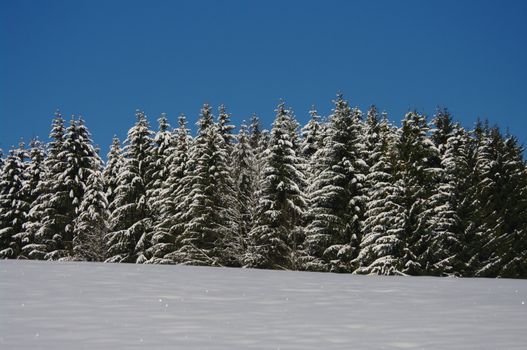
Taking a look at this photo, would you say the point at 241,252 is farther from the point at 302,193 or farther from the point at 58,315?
the point at 58,315

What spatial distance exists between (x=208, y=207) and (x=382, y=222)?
1211cm

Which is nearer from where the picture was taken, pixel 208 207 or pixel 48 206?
pixel 208 207

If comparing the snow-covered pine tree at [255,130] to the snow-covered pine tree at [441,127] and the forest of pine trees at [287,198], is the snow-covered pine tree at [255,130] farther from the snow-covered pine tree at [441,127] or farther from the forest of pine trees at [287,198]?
the snow-covered pine tree at [441,127]

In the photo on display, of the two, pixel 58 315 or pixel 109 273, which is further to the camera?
pixel 109 273

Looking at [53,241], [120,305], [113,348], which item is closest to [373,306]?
[120,305]

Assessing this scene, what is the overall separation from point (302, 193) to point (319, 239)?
13.7 feet

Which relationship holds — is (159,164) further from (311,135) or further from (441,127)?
(441,127)

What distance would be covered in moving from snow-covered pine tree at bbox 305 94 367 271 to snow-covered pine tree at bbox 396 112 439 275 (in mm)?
2722

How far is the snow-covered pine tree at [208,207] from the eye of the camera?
37.6 metres

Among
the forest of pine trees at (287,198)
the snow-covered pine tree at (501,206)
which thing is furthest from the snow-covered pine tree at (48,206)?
the snow-covered pine tree at (501,206)

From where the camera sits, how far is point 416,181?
34.3m

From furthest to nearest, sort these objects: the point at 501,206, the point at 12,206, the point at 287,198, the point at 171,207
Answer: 1. the point at 12,206
2. the point at 171,207
3. the point at 501,206
4. the point at 287,198

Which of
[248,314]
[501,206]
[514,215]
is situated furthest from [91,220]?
[248,314]

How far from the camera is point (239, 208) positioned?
41.0m
